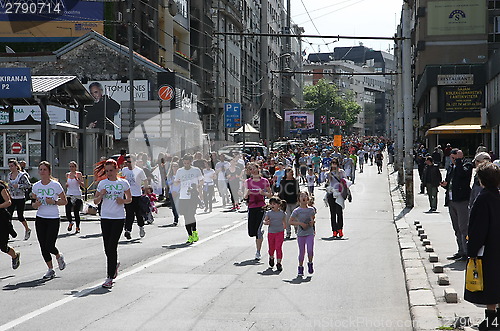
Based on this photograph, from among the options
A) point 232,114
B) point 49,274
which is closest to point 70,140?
point 49,274

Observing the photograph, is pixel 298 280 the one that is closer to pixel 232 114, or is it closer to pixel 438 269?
pixel 438 269

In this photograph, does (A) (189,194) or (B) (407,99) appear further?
(B) (407,99)

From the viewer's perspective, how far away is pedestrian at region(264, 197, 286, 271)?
1218cm

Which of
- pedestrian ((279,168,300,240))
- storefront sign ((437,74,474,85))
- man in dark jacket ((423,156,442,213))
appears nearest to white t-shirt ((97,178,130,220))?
pedestrian ((279,168,300,240))

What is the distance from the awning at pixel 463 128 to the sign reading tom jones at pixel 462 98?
1.21 meters

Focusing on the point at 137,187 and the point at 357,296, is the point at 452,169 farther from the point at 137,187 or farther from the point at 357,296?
the point at 137,187

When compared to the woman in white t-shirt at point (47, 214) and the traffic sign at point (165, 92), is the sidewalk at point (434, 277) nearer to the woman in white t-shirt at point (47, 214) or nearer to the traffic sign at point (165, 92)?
the woman in white t-shirt at point (47, 214)

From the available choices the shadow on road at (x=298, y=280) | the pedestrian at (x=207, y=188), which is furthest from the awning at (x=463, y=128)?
the shadow on road at (x=298, y=280)

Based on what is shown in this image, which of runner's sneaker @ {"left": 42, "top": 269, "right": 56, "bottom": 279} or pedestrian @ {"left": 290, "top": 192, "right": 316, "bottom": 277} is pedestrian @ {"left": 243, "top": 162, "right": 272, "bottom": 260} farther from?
runner's sneaker @ {"left": 42, "top": 269, "right": 56, "bottom": 279}

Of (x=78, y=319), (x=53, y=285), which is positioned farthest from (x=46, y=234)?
(x=78, y=319)

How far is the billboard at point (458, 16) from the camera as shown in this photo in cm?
6775

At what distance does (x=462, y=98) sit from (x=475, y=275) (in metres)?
57.0

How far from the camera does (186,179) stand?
1572 cm

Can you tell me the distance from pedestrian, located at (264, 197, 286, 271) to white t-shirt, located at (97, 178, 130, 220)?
251 centimetres
